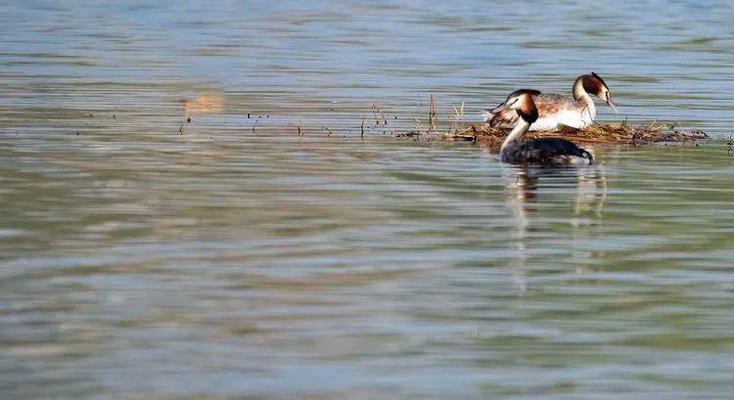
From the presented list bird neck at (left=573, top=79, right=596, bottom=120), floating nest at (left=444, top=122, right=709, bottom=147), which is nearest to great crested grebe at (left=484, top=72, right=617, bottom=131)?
bird neck at (left=573, top=79, right=596, bottom=120)

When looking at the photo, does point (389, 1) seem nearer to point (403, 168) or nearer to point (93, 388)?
point (403, 168)

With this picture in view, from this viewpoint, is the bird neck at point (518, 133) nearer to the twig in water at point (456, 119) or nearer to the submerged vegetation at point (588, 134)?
the submerged vegetation at point (588, 134)

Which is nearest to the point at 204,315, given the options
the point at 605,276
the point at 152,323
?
the point at 152,323

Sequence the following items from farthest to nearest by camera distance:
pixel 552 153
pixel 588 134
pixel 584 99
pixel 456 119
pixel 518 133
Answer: pixel 584 99
pixel 588 134
pixel 456 119
pixel 518 133
pixel 552 153

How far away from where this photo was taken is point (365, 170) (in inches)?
794

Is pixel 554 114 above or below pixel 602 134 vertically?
above

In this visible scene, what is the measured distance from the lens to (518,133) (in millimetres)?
22391

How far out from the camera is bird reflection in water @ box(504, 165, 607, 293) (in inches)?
591

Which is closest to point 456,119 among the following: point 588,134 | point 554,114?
point 554,114

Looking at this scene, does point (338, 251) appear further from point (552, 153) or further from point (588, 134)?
point (588, 134)

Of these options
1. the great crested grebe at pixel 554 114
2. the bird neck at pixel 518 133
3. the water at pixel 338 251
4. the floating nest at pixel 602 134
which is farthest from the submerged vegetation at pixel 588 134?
the bird neck at pixel 518 133

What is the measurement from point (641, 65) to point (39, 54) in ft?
33.8

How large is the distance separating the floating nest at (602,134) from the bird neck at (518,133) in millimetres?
1110

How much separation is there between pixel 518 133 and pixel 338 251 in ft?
25.7
